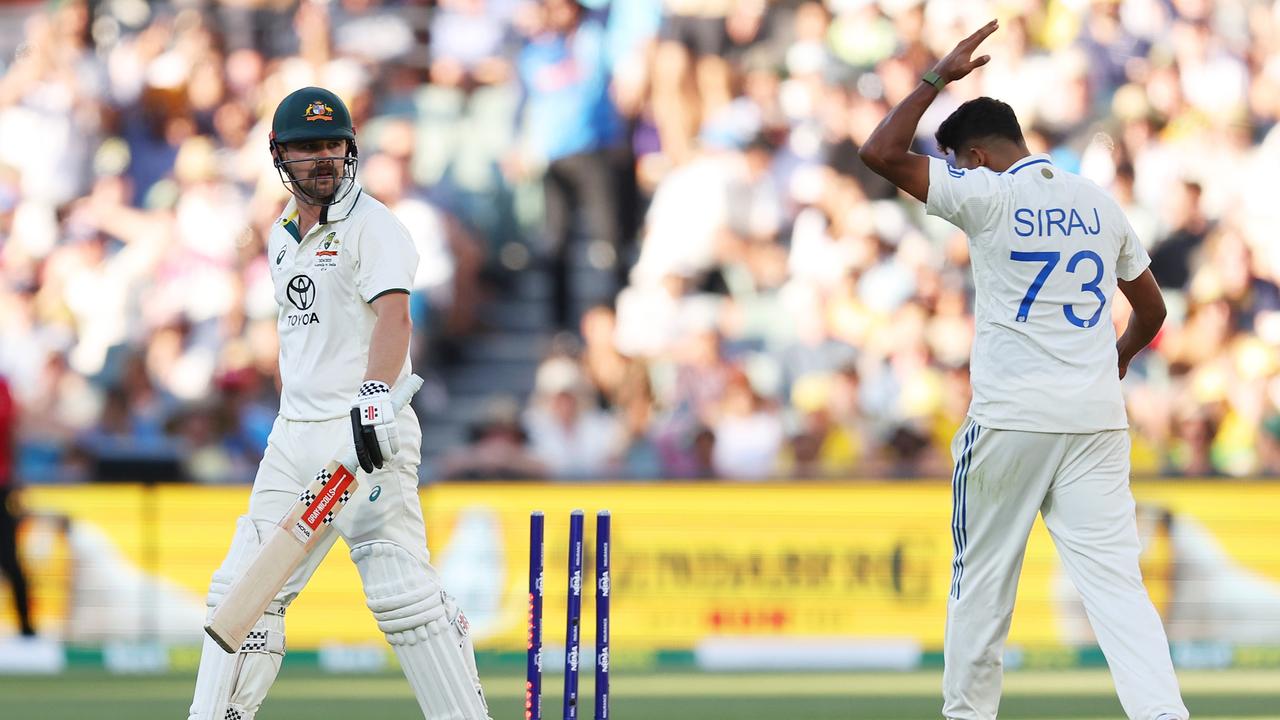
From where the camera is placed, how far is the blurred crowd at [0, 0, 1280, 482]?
1251cm

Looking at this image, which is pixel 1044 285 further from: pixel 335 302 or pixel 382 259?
pixel 335 302

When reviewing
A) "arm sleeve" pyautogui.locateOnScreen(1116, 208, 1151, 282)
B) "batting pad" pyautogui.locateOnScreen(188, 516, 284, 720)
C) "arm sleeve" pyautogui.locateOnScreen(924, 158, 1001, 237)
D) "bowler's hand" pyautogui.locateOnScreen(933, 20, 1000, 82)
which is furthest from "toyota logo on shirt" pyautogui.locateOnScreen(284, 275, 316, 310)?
"arm sleeve" pyautogui.locateOnScreen(1116, 208, 1151, 282)

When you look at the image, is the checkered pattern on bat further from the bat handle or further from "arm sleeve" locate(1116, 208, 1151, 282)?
"arm sleeve" locate(1116, 208, 1151, 282)

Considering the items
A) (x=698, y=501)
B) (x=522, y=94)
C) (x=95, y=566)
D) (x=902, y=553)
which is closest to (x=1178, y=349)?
(x=902, y=553)

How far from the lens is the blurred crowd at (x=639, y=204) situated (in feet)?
41.0

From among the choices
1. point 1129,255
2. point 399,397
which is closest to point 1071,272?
point 1129,255

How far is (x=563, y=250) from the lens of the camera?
14148 millimetres

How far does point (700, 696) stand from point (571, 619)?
3.80 meters

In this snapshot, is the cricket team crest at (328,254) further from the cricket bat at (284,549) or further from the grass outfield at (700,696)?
the grass outfield at (700,696)

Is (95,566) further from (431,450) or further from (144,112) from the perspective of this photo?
(144,112)

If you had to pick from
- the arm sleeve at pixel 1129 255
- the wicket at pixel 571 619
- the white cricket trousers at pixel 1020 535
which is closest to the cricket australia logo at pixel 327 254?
the wicket at pixel 571 619

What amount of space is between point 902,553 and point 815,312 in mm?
2619

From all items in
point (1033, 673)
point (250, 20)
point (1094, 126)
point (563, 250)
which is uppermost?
point (250, 20)

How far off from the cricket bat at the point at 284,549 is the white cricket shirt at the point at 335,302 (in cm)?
26
